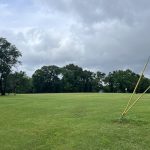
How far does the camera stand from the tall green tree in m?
101

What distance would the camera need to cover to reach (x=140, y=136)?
74.9 ft

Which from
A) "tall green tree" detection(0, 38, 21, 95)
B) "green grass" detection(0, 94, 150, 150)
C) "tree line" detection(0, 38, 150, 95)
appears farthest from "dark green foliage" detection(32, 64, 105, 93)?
"green grass" detection(0, 94, 150, 150)

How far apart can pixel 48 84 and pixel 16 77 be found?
43.6 m

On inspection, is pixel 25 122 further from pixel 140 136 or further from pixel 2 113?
pixel 140 136

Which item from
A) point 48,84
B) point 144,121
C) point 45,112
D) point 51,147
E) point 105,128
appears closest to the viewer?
point 51,147

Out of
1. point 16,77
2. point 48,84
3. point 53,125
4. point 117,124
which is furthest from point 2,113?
point 48,84

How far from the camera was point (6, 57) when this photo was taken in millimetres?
101375

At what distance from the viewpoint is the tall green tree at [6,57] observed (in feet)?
330

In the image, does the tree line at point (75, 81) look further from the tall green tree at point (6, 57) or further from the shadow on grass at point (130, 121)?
the shadow on grass at point (130, 121)

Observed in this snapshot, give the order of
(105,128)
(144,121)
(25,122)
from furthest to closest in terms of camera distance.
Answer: (25,122) → (144,121) → (105,128)

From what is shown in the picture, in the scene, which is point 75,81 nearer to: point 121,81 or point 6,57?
point 121,81

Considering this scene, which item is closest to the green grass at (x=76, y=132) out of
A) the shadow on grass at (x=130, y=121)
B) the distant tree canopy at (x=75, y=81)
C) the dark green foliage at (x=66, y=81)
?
the shadow on grass at (x=130, y=121)

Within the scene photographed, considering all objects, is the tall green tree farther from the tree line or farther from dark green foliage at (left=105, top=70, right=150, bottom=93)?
dark green foliage at (left=105, top=70, right=150, bottom=93)

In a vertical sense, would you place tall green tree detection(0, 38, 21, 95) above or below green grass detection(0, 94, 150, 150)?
above
